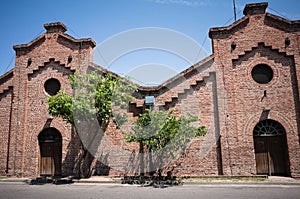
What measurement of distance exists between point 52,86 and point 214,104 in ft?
33.3

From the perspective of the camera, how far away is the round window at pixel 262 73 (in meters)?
14.9

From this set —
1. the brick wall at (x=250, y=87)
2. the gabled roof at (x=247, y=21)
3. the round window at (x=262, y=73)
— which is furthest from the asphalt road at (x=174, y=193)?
the gabled roof at (x=247, y=21)

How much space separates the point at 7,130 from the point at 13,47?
551cm

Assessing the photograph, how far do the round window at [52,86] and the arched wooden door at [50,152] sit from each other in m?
2.41

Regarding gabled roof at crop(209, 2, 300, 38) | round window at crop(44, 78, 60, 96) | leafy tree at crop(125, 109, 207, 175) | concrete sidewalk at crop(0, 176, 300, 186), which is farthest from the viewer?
round window at crop(44, 78, 60, 96)

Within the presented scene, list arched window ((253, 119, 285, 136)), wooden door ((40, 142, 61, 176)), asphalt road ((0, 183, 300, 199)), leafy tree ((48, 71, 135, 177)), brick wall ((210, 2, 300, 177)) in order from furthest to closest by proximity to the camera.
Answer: wooden door ((40, 142, 61, 176)) → arched window ((253, 119, 285, 136)) → brick wall ((210, 2, 300, 177)) → leafy tree ((48, 71, 135, 177)) → asphalt road ((0, 183, 300, 199))

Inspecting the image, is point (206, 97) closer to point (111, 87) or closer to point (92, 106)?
point (111, 87)

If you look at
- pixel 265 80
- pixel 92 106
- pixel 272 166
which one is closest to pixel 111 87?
pixel 92 106

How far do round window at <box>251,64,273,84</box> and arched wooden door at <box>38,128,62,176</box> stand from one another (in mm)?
12186

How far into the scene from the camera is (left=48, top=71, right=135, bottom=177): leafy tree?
13070 millimetres

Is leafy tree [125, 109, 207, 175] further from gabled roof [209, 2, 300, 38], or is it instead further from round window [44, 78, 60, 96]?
round window [44, 78, 60, 96]

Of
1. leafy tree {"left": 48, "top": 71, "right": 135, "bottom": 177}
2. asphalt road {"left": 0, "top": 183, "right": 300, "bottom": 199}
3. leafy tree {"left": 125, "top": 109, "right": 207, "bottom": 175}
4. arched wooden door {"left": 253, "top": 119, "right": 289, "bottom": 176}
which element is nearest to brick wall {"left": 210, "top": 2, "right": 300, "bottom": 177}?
arched wooden door {"left": 253, "top": 119, "right": 289, "bottom": 176}

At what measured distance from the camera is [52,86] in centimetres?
1650

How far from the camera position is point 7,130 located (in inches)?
633
